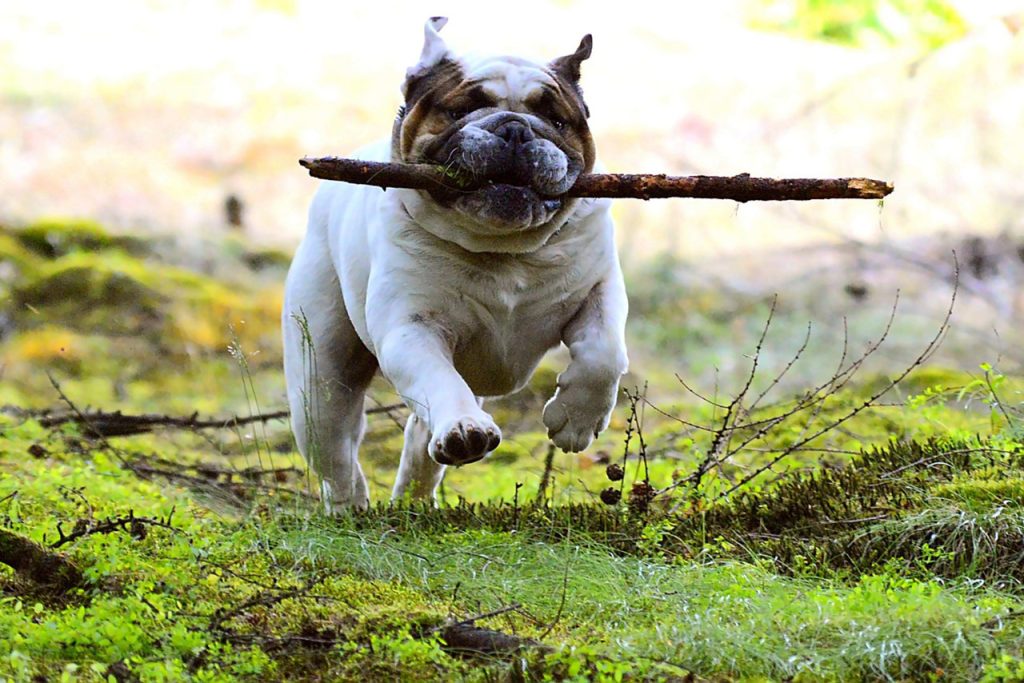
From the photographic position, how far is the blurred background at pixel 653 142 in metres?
13.9

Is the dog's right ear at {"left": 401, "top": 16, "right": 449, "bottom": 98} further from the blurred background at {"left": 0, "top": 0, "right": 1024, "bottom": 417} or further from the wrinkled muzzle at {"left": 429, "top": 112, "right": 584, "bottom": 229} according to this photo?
the blurred background at {"left": 0, "top": 0, "right": 1024, "bottom": 417}

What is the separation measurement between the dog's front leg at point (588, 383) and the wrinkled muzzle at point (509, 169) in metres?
0.56

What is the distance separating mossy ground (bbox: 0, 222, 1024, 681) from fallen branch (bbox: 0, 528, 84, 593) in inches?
1.9

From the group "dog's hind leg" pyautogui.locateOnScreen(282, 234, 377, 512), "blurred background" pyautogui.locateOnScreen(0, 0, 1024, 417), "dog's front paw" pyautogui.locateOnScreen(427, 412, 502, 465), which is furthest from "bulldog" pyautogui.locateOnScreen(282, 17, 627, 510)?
"blurred background" pyautogui.locateOnScreen(0, 0, 1024, 417)

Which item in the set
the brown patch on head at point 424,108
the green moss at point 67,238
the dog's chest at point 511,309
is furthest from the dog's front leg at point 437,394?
the green moss at point 67,238

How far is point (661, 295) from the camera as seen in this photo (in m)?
14.7

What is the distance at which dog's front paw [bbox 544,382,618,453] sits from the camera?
5.61 metres

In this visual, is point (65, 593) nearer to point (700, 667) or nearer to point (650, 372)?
point (700, 667)

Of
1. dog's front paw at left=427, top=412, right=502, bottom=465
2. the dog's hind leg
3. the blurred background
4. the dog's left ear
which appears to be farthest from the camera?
the blurred background

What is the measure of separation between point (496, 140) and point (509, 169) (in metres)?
0.12

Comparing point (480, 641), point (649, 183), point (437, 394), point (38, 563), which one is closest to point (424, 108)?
point (649, 183)

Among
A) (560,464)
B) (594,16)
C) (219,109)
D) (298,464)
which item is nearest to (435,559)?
(560,464)

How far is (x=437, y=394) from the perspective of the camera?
5297mm

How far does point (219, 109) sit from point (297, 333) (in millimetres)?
11631
